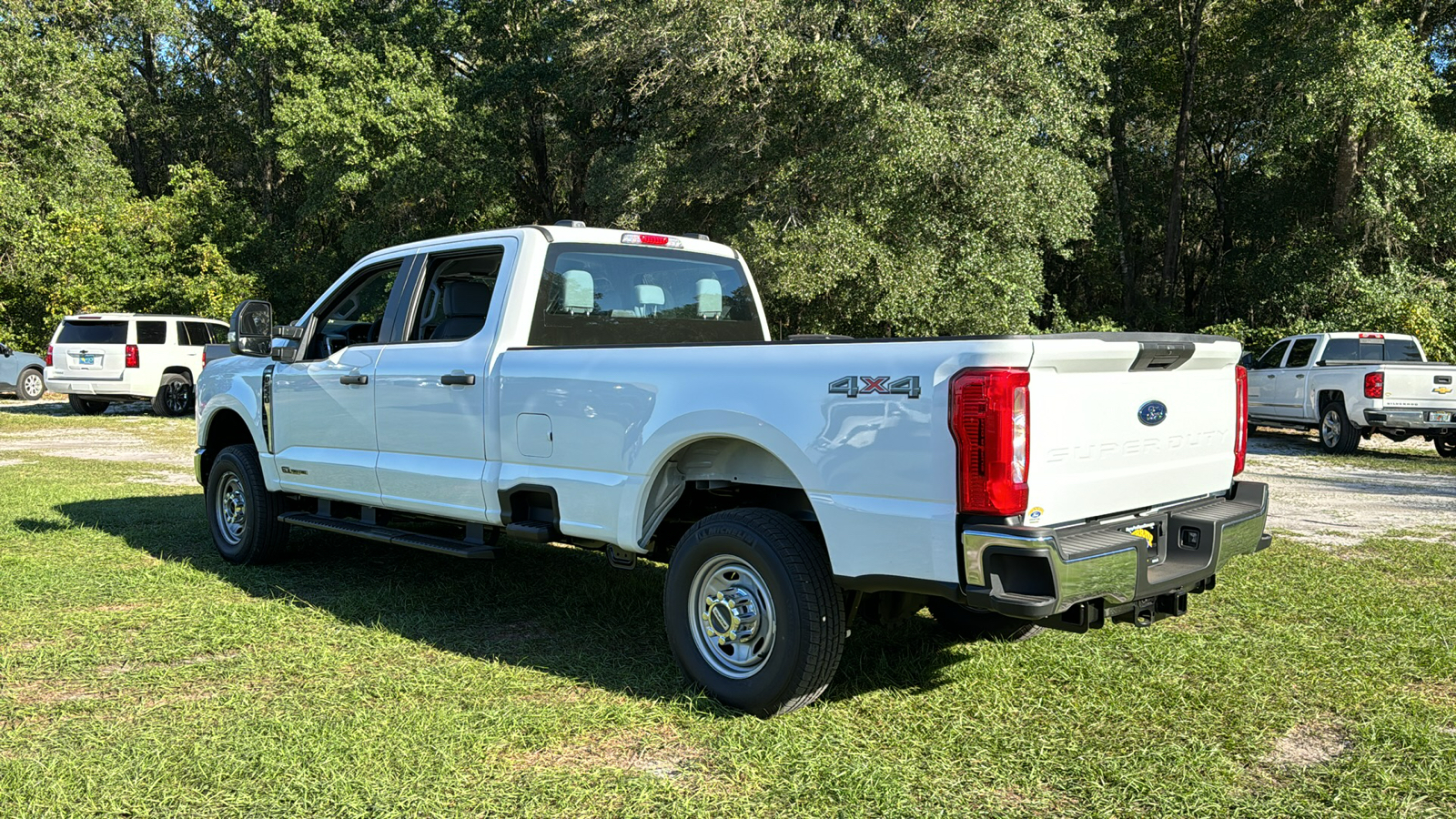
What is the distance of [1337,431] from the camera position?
15727 millimetres

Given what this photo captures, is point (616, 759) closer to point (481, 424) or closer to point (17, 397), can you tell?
point (481, 424)

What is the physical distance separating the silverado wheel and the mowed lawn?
953 cm

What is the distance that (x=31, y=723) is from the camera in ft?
14.2

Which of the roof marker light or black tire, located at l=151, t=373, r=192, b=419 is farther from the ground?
the roof marker light

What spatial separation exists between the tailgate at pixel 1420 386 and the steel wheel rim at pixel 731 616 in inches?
525

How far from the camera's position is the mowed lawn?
369 centimetres

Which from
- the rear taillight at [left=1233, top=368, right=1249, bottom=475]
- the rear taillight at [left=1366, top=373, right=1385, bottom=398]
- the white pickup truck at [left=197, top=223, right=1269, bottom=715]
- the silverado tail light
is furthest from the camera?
the rear taillight at [left=1366, top=373, right=1385, bottom=398]

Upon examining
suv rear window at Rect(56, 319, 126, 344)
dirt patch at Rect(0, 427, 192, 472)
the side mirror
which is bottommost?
dirt patch at Rect(0, 427, 192, 472)

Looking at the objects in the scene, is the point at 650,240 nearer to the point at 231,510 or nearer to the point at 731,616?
the point at 731,616

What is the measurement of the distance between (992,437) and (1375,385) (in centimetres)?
1352

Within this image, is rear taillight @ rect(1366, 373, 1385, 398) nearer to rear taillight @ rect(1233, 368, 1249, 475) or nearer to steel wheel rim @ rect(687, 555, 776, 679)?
rear taillight @ rect(1233, 368, 1249, 475)

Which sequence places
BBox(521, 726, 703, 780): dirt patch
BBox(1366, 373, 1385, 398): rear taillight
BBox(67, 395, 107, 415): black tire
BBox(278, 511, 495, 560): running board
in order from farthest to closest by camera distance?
BBox(67, 395, 107, 415): black tire → BBox(1366, 373, 1385, 398): rear taillight → BBox(278, 511, 495, 560): running board → BBox(521, 726, 703, 780): dirt patch

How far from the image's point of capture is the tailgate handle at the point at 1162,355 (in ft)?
13.6

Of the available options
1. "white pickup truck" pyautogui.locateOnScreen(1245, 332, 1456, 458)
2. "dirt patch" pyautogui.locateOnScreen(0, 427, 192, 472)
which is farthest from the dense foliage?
"dirt patch" pyautogui.locateOnScreen(0, 427, 192, 472)
